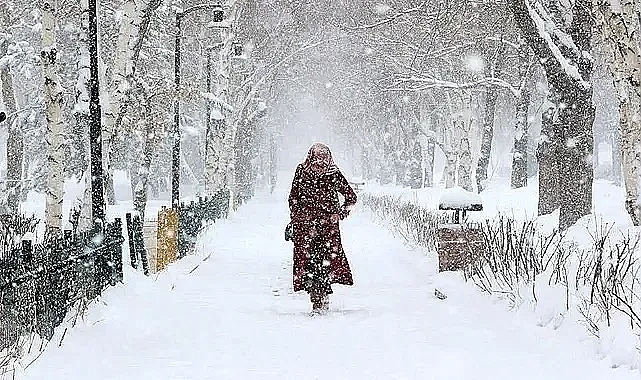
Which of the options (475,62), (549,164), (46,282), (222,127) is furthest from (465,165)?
(46,282)

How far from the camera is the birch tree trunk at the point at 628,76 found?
820 cm

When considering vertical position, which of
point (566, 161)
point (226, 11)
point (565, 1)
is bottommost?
point (566, 161)

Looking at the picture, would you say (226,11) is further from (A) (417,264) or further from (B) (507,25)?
(A) (417,264)

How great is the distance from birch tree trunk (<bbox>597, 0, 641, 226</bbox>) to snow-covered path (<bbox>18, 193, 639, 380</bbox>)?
7.26ft

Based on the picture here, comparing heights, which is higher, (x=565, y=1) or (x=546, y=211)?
(x=565, y=1)

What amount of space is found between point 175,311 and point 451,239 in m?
3.75

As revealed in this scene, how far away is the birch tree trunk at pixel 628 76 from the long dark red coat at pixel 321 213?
10.5 feet

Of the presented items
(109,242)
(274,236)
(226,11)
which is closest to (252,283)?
(109,242)

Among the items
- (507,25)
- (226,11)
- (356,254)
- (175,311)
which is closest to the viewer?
(175,311)

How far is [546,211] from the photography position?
13.2m

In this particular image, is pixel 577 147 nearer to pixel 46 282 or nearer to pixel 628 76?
pixel 628 76

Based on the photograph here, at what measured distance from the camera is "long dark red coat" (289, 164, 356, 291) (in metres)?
8.27

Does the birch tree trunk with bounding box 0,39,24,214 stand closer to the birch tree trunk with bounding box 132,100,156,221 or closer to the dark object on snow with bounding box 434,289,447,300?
the birch tree trunk with bounding box 132,100,156,221

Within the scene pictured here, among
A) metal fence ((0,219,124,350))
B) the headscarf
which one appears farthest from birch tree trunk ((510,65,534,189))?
metal fence ((0,219,124,350))
